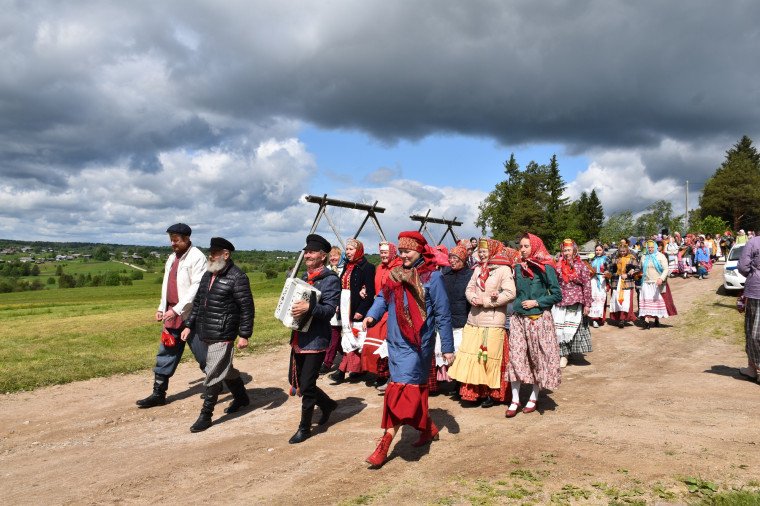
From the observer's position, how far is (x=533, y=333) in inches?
225

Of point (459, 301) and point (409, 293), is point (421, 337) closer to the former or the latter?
point (409, 293)

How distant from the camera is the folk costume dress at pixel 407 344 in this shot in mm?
4238

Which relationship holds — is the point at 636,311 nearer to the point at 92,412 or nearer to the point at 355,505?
the point at 355,505

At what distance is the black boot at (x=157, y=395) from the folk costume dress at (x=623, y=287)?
33.3 ft

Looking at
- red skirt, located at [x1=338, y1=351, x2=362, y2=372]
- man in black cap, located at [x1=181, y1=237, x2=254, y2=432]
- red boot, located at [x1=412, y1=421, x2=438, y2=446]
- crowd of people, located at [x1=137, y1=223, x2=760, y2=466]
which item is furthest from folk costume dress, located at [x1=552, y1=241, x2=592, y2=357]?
man in black cap, located at [x1=181, y1=237, x2=254, y2=432]

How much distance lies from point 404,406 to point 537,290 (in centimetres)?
249

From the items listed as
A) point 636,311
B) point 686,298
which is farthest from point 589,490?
point 686,298

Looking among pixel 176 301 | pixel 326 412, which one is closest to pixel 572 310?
pixel 326 412

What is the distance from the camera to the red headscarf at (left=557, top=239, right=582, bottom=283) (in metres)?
8.52

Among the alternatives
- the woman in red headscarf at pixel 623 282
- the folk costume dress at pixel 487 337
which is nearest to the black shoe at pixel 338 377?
the folk costume dress at pixel 487 337

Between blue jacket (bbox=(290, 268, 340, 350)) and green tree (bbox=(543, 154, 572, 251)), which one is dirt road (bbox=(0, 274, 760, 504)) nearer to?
blue jacket (bbox=(290, 268, 340, 350))

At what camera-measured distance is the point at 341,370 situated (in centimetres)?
751

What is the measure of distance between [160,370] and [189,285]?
3.92 ft

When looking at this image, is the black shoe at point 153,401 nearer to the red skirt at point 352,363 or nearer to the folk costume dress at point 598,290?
the red skirt at point 352,363
